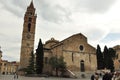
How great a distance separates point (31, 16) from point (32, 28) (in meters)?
4.21

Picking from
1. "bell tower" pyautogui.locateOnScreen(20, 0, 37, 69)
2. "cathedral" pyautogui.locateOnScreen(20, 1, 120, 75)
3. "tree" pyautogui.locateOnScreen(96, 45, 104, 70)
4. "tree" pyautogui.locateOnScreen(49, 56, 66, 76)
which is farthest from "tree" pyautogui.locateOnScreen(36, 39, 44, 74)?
"tree" pyautogui.locateOnScreen(96, 45, 104, 70)

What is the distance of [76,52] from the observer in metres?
51.8

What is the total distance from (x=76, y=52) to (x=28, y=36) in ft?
54.6

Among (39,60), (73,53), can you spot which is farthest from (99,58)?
(39,60)

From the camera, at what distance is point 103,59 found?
175ft

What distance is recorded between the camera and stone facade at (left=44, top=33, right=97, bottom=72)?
50.2m

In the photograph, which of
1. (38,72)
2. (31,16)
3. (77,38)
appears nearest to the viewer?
(38,72)

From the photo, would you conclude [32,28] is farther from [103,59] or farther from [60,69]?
[103,59]

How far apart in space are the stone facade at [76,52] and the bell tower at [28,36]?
7169 millimetres

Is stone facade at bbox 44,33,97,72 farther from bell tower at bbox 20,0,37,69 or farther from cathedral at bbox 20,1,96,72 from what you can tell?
bell tower at bbox 20,0,37,69

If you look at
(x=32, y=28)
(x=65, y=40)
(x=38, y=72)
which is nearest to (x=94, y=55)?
(x=65, y=40)

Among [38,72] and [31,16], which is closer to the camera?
[38,72]

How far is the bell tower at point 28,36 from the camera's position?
57312mm

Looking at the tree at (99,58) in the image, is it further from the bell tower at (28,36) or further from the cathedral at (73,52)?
the bell tower at (28,36)
